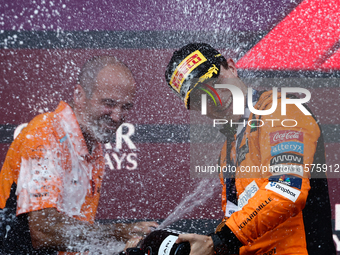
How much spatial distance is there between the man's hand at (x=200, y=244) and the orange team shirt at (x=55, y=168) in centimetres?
103

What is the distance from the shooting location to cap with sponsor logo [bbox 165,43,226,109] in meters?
1.61

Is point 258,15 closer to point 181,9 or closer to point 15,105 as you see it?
point 181,9

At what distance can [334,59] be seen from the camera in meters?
2.63

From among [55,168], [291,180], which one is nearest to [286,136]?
[291,180]

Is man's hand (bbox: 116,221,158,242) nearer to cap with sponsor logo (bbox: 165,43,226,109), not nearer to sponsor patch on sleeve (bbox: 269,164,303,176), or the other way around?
cap with sponsor logo (bbox: 165,43,226,109)

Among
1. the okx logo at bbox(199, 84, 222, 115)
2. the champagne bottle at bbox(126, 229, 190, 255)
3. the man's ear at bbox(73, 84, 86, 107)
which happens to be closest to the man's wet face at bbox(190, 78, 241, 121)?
the okx logo at bbox(199, 84, 222, 115)

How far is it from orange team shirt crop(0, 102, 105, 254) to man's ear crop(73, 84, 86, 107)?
13cm

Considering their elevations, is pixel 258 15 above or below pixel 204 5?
below

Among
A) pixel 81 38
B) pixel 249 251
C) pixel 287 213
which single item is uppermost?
pixel 81 38

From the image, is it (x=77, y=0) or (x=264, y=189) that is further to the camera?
(x=77, y=0)

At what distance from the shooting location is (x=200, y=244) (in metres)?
1.24

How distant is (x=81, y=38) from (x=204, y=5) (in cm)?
104

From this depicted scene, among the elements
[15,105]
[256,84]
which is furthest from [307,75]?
[15,105]

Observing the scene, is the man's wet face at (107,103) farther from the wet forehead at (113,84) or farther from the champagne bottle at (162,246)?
the champagne bottle at (162,246)
